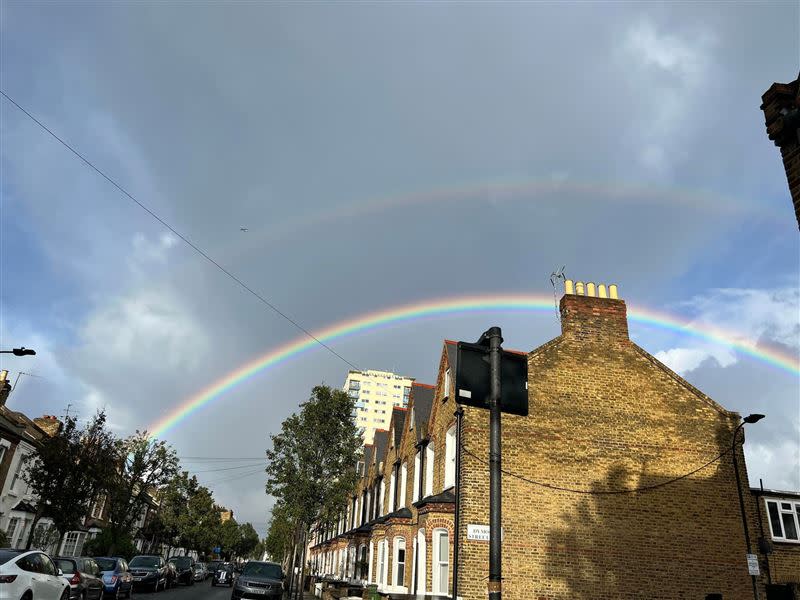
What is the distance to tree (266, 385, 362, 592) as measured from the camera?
29703 millimetres

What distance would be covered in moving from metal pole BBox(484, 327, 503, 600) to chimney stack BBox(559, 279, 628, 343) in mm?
17014

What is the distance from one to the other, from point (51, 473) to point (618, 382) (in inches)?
1187

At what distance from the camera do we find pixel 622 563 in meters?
18.5

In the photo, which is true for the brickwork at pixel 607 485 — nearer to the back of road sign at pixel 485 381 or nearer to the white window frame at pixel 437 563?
the white window frame at pixel 437 563

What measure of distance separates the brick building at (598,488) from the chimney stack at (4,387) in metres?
29.5

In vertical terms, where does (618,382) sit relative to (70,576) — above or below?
above

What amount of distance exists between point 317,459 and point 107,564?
1073 centimetres

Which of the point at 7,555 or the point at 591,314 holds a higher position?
the point at 591,314

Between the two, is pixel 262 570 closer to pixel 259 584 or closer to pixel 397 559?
pixel 259 584

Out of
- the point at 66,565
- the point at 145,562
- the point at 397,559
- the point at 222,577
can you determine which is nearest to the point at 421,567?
the point at 397,559

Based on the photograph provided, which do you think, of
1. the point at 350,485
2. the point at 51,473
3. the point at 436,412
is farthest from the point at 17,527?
the point at 436,412

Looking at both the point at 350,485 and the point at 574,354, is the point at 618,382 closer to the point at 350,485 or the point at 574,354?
the point at 574,354

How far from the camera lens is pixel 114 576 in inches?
900

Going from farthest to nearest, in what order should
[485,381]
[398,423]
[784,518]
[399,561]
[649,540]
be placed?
[398,423] → [399,561] → [784,518] → [649,540] → [485,381]
